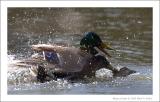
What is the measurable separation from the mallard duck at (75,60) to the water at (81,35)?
38 millimetres

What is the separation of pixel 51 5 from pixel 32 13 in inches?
6.2

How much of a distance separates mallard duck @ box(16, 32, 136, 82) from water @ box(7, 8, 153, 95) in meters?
0.04

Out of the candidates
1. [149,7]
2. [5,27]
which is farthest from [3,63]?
[149,7]

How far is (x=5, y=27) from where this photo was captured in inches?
516

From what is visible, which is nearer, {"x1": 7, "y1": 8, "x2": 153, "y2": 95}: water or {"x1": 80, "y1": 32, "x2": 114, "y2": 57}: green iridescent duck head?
{"x1": 7, "y1": 8, "x2": 153, "y2": 95}: water

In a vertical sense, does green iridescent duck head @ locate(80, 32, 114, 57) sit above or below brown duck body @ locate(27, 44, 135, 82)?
above

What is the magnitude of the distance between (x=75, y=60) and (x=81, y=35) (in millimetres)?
176

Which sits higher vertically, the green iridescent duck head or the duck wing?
the green iridescent duck head

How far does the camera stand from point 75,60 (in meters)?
13.2

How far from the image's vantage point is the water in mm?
13070

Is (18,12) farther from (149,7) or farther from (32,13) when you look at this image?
(149,7)

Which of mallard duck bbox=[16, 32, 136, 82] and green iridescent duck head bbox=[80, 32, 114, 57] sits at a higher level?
green iridescent duck head bbox=[80, 32, 114, 57]

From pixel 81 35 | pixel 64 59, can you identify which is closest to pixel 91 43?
pixel 81 35

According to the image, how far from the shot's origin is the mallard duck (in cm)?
1313
